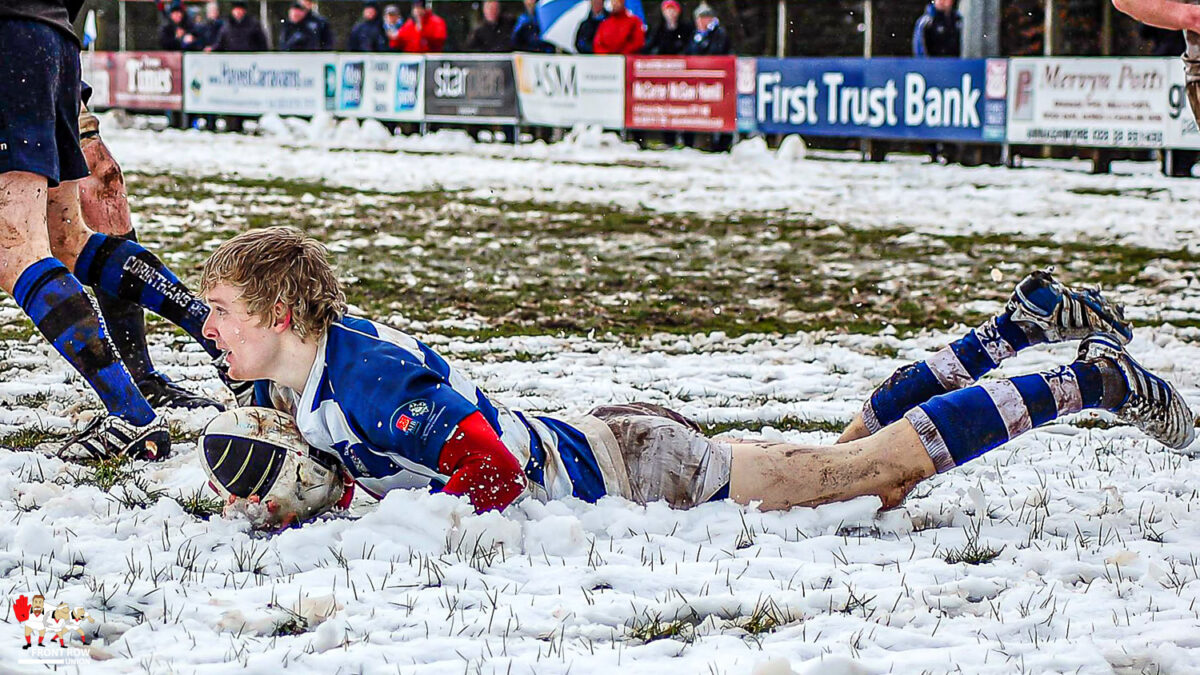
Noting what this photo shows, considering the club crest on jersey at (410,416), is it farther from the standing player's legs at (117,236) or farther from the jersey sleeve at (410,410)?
the standing player's legs at (117,236)

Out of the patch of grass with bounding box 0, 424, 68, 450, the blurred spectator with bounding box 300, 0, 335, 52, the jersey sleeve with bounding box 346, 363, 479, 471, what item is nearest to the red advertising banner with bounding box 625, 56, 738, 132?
the blurred spectator with bounding box 300, 0, 335, 52

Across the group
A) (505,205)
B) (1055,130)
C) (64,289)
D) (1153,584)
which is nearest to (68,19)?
(64,289)

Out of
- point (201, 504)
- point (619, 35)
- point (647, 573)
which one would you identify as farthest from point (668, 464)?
point (619, 35)

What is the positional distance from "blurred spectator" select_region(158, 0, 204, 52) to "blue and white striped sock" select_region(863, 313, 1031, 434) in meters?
25.5

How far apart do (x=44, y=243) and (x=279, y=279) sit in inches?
46.5

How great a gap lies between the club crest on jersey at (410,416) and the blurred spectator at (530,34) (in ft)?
65.8

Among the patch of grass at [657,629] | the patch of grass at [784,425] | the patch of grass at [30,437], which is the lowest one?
the patch of grass at [784,425]

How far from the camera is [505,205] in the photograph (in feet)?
45.5

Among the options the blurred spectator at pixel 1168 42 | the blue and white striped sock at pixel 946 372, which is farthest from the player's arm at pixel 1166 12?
the blurred spectator at pixel 1168 42

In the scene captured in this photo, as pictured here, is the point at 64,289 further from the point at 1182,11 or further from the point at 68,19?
the point at 1182,11

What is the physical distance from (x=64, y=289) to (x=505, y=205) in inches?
373

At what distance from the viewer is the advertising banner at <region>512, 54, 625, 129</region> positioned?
21641 millimetres

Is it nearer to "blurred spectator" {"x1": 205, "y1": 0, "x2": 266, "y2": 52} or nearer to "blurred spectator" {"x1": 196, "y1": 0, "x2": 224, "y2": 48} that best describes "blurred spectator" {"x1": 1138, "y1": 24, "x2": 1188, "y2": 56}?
"blurred spectator" {"x1": 205, "y1": 0, "x2": 266, "y2": 52}

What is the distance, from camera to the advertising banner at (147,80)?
1086 inches
